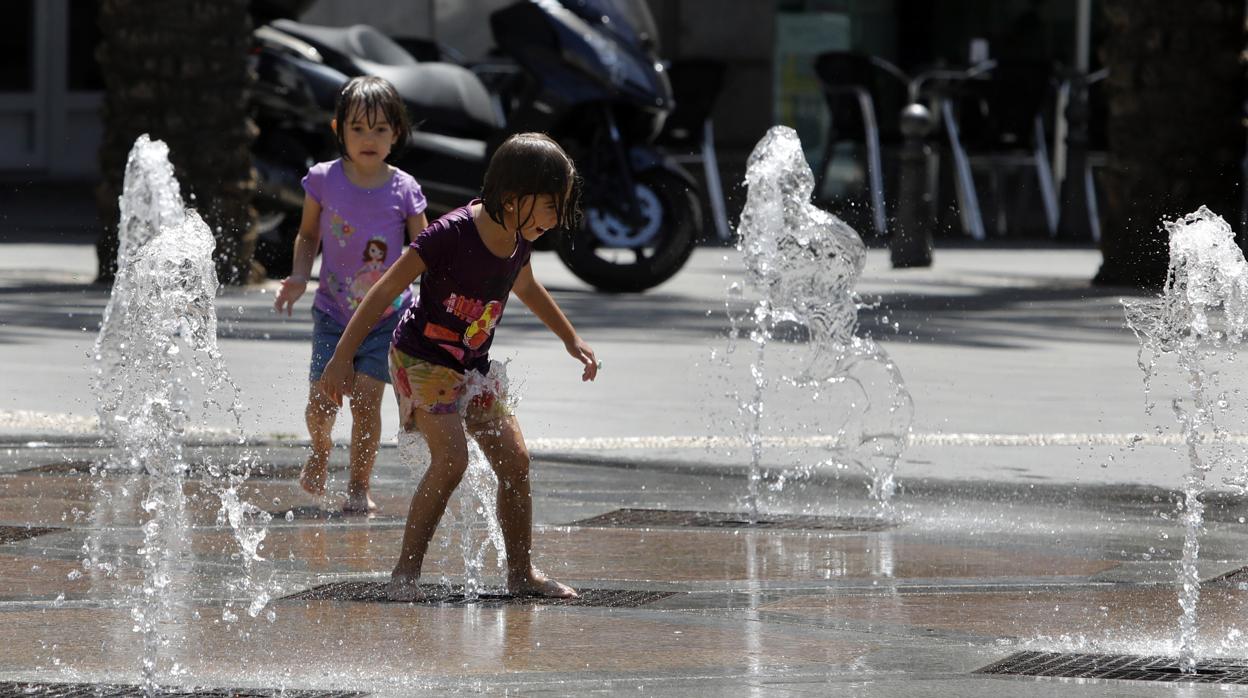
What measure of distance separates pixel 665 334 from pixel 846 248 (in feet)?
10.3

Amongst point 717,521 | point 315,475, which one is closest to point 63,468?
point 315,475

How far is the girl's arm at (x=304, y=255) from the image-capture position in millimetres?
7199

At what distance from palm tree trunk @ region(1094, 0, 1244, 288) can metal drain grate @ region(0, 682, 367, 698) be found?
1234cm

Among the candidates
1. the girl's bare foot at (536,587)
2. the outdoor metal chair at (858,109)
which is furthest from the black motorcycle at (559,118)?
the girl's bare foot at (536,587)

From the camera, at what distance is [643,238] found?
48.2 ft

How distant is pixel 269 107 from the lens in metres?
14.9

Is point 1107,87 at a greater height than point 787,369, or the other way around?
point 1107,87

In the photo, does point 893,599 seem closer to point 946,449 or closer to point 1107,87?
point 946,449

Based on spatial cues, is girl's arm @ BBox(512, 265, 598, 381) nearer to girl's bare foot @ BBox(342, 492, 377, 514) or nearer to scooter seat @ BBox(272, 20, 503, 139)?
girl's bare foot @ BBox(342, 492, 377, 514)

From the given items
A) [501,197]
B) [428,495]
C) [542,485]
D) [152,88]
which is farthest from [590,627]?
[152,88]

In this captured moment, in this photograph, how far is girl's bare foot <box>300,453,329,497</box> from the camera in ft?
24.2

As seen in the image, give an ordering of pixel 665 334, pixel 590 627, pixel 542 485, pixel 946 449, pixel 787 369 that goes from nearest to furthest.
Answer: pixel 590 627 → pixel 542 485 → pixel 946 449 → pixel 787 369 → pixel 665 334

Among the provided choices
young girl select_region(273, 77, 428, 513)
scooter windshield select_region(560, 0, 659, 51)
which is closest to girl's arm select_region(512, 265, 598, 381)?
young girl select_region(273, 77, 428, 513)

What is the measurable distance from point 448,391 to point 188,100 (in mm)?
9146
